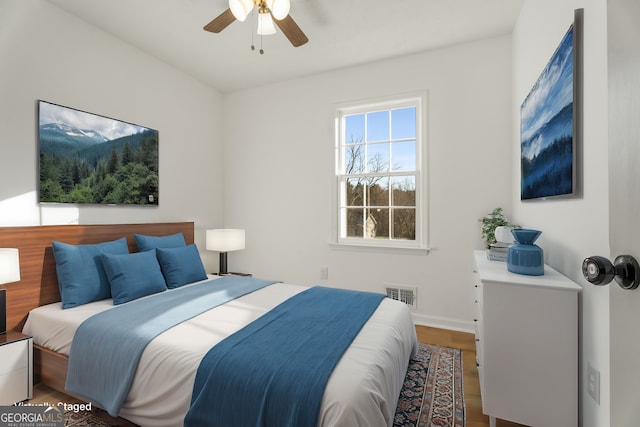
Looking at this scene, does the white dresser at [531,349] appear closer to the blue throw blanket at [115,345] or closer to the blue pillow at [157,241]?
the blue throw blanket at [115,345]

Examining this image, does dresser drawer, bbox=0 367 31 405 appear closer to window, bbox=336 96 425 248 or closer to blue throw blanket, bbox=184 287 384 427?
blue throw blanket, bbox=184 287 384 427

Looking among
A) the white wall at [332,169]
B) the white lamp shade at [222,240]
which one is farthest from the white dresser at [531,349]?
the white lamp shade at [222,240]

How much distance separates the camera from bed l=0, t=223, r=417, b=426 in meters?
1.33

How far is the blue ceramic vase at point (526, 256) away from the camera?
1.70 metres

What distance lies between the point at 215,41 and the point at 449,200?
116 inches

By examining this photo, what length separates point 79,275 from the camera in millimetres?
2357

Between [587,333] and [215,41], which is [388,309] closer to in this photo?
[587,333]

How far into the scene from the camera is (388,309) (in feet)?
7.32

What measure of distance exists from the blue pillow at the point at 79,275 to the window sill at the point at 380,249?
7.70 ft

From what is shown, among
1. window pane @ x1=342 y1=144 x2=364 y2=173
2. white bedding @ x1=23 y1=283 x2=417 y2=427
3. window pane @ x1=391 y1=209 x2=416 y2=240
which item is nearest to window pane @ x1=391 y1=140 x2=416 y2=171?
window pane @ x1=342 y1=144 x2=364 y2=173

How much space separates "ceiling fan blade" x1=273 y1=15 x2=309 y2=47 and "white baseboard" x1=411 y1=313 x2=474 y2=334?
9.72ft

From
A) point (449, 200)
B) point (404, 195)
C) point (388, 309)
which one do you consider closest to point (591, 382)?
point (388, 309)

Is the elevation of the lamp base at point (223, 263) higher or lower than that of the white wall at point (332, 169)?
lower

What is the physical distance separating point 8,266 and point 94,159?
1.20 m
